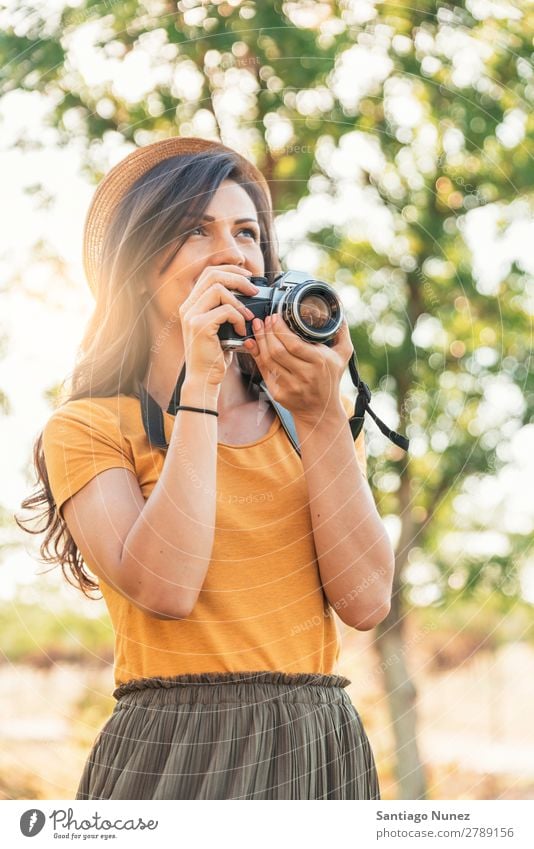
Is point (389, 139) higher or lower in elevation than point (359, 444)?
higher

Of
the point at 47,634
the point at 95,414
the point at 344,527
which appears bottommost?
the point at 47,634

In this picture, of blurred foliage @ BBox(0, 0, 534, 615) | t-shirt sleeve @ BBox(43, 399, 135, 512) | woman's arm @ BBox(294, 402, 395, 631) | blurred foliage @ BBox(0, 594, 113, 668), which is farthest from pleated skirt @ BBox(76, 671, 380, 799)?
blurred foliage @ BBox(0, 0, 534, 615)

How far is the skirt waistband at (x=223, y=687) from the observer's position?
1287mm

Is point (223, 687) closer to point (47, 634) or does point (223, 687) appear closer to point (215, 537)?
point (215, 537)

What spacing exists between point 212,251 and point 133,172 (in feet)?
0.82

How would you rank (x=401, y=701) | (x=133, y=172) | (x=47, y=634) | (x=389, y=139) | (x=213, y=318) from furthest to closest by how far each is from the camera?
(x=401, y=701)
(x=47, y=634)
(x=389, y=139)
(x=133, y=172)
(x=213, y=318)

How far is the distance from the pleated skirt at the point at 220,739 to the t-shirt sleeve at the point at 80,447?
0.28m

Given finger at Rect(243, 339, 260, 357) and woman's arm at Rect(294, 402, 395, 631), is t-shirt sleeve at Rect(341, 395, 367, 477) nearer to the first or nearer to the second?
woman's arm at Rect(294, 402, 395, 631)

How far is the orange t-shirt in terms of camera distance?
1.29 metres

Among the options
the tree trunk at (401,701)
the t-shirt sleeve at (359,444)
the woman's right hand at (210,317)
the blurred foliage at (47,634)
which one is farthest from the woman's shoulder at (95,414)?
the tree trunk at (401,701)

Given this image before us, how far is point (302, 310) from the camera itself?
4.54 ft

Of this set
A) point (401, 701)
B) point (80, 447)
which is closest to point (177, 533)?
point (80, 447)

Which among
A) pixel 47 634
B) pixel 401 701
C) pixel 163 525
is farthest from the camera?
pixel 401 701

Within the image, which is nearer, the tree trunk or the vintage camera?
the vintage camera
